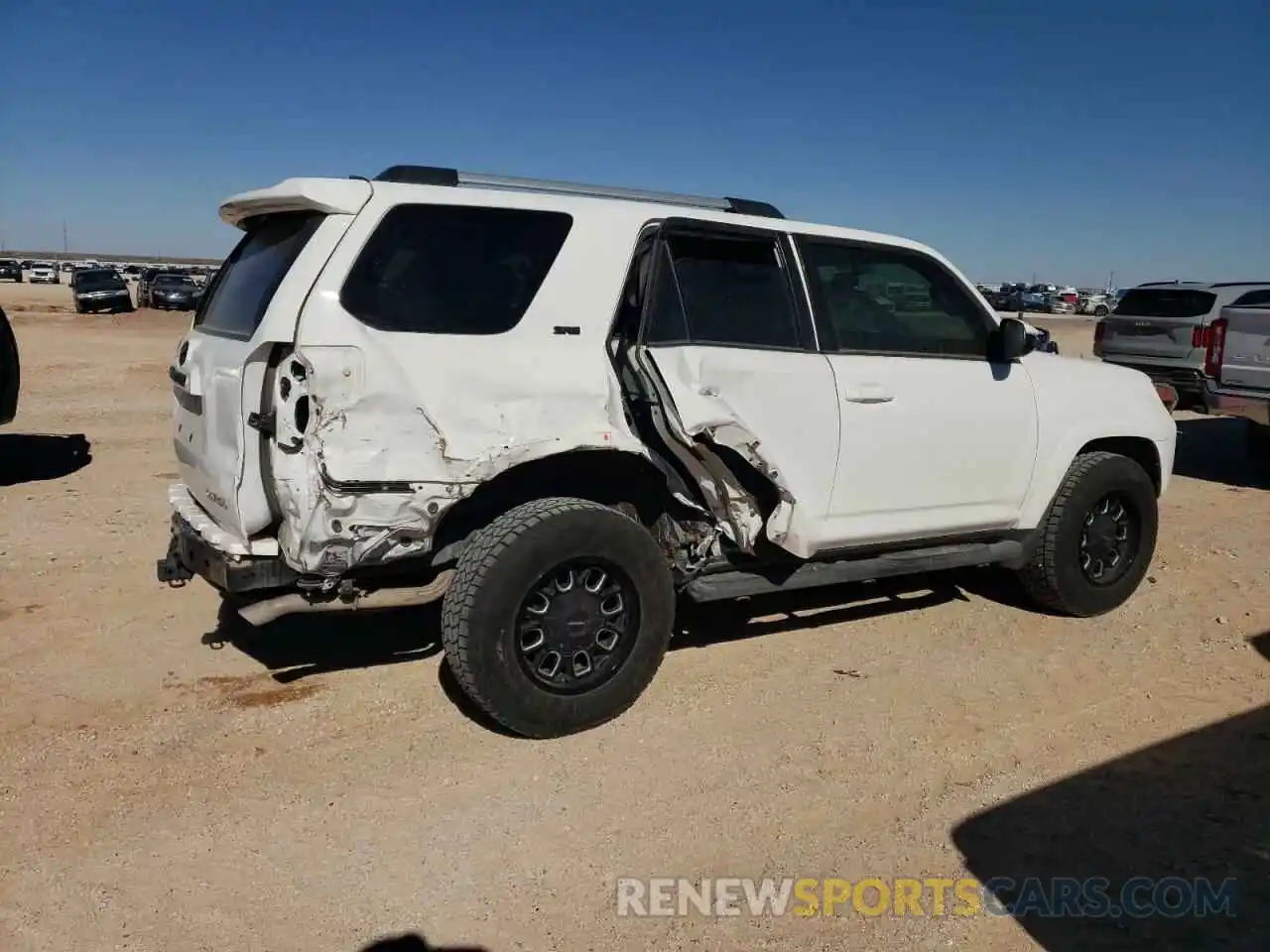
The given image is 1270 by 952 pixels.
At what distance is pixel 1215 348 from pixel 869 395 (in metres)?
6.98

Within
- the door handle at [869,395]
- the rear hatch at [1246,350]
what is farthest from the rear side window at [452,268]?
the rear hatch at [1246,350]


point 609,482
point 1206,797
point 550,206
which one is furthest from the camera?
point 609,482

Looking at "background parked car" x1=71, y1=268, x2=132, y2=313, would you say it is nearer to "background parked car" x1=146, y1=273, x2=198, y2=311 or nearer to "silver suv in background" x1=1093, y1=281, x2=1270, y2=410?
"background parked car" x1=146, y1=273, x2=198, y2=311

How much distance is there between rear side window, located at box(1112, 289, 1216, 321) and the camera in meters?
12.5

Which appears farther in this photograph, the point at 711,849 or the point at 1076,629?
the point at 1076,629

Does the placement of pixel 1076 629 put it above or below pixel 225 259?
below

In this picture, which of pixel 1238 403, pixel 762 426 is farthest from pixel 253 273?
pixel 1238 403

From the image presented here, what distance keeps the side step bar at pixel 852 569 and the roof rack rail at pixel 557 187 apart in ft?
5.41

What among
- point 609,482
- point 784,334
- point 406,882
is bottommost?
point 406,882

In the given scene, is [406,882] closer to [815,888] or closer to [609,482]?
[815,888]

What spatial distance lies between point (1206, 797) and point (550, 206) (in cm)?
331

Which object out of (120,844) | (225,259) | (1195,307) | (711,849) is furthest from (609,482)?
(1195,307)

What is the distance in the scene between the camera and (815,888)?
124 inches

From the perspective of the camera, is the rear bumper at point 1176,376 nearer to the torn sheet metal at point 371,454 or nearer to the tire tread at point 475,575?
the tire tread at point 475,575
